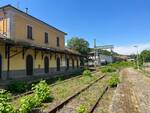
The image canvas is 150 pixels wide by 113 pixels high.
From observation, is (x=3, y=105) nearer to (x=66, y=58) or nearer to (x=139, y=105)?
(x=139, y=105)

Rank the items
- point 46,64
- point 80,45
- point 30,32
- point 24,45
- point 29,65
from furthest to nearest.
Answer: point 80,45 → point 46,64 → point 30,32 → point 29,65 → point 24,45

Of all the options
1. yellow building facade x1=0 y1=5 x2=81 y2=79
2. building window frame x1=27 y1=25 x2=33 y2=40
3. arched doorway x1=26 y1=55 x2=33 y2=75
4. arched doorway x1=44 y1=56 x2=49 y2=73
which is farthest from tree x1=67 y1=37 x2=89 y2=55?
arched doorway x1=26 y1=55 x2=33 y2=75

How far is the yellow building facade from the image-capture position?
16719 millimetres

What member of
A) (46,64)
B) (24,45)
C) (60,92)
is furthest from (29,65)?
(60,92)

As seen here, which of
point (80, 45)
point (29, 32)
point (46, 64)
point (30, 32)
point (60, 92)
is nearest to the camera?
point (60, 92)

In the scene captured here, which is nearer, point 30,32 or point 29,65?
point 29,65

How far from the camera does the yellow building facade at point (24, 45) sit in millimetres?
16719

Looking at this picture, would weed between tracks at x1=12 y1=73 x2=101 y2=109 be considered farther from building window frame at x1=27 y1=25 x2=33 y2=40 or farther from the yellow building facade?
building window frame at x1=27 y1=25 x2=33 y2=40

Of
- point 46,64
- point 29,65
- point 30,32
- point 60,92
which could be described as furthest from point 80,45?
point 60,92

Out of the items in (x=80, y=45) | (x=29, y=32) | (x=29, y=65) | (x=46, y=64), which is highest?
(x=80, y=45)

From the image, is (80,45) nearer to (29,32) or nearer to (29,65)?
(29,32)

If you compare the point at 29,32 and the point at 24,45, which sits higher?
the point at 29,32

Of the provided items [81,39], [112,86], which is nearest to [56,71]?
[112,86]

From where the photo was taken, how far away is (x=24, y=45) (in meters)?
17.1
